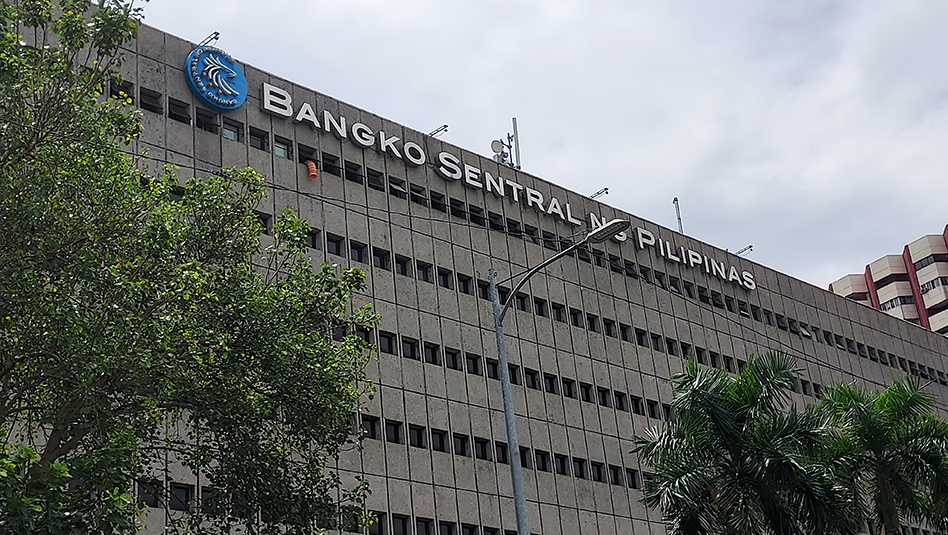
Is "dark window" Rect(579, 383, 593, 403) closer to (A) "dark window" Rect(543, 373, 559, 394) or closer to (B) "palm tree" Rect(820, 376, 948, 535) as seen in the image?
(A) "dark window" Rect(543, 373, 559, 394)

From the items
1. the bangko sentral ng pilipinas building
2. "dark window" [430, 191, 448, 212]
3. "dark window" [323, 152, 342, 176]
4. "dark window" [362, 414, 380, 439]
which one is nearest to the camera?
"dark window" [362, 414, 380, 439]

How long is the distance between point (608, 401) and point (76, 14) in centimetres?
3116

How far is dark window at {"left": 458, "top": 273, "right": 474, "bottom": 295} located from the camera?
43.1 meters

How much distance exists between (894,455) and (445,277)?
763 inches

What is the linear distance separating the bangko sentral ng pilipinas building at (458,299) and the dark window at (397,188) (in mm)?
107

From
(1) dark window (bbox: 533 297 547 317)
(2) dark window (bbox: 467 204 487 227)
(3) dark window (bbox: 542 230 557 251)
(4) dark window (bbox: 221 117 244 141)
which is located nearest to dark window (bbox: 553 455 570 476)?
(1) dark window (bbox: 533 297 547 317)

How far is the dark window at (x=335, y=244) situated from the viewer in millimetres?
39344

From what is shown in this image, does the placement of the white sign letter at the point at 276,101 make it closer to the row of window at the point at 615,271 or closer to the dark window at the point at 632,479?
the row of window at the point at 615,271

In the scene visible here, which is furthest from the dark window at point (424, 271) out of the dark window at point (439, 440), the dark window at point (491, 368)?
the dark window at point (439, 440)

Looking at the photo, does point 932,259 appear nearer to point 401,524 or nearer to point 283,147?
point 283,147

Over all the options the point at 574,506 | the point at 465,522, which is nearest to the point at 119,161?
the point at 465,522

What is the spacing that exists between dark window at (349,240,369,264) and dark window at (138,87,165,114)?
8005 millimetres

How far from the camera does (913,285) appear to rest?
120m

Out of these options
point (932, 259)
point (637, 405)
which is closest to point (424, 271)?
point (637, 405)
